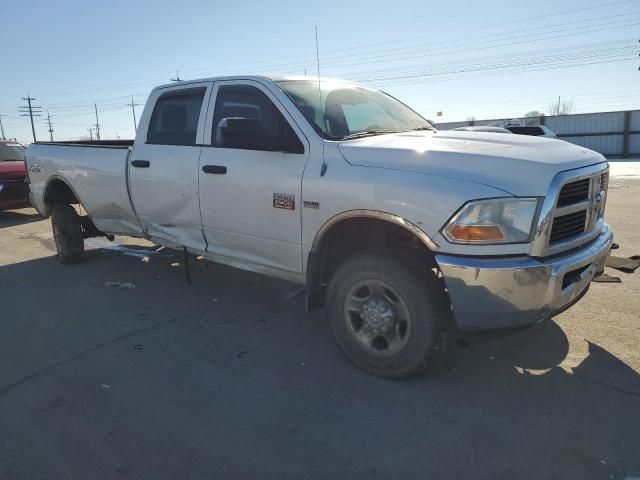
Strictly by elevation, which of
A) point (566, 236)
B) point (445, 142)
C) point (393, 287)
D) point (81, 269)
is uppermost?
point (445, 142)

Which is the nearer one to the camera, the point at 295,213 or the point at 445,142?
the point at 445,142

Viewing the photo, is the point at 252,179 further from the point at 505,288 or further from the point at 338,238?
the point at 505,288

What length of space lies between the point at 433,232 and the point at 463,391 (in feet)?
3.56

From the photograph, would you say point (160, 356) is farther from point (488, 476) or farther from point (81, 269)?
point (81, 269)

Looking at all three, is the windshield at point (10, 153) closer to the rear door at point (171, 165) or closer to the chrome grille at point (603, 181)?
the rear door at point (171, 165)

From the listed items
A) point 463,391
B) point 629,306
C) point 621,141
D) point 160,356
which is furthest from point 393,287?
point 621,141

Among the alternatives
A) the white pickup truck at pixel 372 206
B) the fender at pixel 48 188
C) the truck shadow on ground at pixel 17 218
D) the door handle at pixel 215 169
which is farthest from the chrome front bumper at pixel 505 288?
the truck shadow on ground at pixel 17 218

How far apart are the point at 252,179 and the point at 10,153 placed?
1033 cm

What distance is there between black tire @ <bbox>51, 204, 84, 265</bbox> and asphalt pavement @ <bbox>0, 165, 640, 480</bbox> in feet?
5.25

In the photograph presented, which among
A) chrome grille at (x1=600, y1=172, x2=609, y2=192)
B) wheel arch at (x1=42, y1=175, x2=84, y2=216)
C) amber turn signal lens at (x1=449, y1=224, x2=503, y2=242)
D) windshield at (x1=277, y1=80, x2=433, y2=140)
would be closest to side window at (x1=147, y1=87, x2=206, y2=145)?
windshield at (x1=277, y1=80, x2=433, y2=140)

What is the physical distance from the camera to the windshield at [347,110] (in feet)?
12.0

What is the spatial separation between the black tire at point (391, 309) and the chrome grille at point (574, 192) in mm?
864

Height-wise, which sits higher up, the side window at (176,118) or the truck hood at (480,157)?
the side window at (176,118)

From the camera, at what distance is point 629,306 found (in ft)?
14.2
